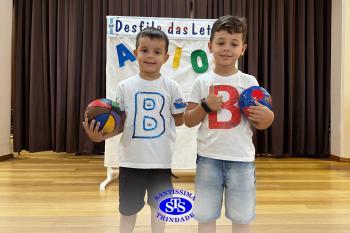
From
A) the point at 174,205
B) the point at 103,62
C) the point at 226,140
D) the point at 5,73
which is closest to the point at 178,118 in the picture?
the point at 226,140

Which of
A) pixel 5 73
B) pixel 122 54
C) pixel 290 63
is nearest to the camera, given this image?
pixel 122 54

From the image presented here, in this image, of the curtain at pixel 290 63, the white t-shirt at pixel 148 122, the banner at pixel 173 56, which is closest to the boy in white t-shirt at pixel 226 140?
the white t-shirt at pixel 148 122

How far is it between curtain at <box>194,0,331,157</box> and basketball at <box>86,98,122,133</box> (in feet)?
12.6

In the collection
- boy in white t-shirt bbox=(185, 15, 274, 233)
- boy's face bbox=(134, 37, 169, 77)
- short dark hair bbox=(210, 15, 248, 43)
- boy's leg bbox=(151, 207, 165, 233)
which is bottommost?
boy's leg bbox=(151, 207, 165, 233)

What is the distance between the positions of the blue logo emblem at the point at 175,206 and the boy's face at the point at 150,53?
0.51 meters

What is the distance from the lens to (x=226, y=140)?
146cm

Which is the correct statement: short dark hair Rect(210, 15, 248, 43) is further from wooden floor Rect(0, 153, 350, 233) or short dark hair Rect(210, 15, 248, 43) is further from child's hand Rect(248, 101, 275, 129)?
wooden floor Rect(0, 153, 350, 233)

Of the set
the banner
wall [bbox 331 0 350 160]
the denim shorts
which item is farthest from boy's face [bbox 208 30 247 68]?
wall [bbox 331 0 350 160]

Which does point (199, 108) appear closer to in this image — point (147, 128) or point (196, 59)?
point (147, 128)

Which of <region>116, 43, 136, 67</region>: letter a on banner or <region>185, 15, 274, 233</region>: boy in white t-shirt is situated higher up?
<region>116, 43, 136, 67</region>: letter a on banner

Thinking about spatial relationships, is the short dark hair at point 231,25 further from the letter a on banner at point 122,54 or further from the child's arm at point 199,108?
the letter a on banner at point 122,54

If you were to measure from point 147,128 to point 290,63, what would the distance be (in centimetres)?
413

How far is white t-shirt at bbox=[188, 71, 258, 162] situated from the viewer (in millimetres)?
1454

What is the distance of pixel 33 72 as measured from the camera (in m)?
5.09
